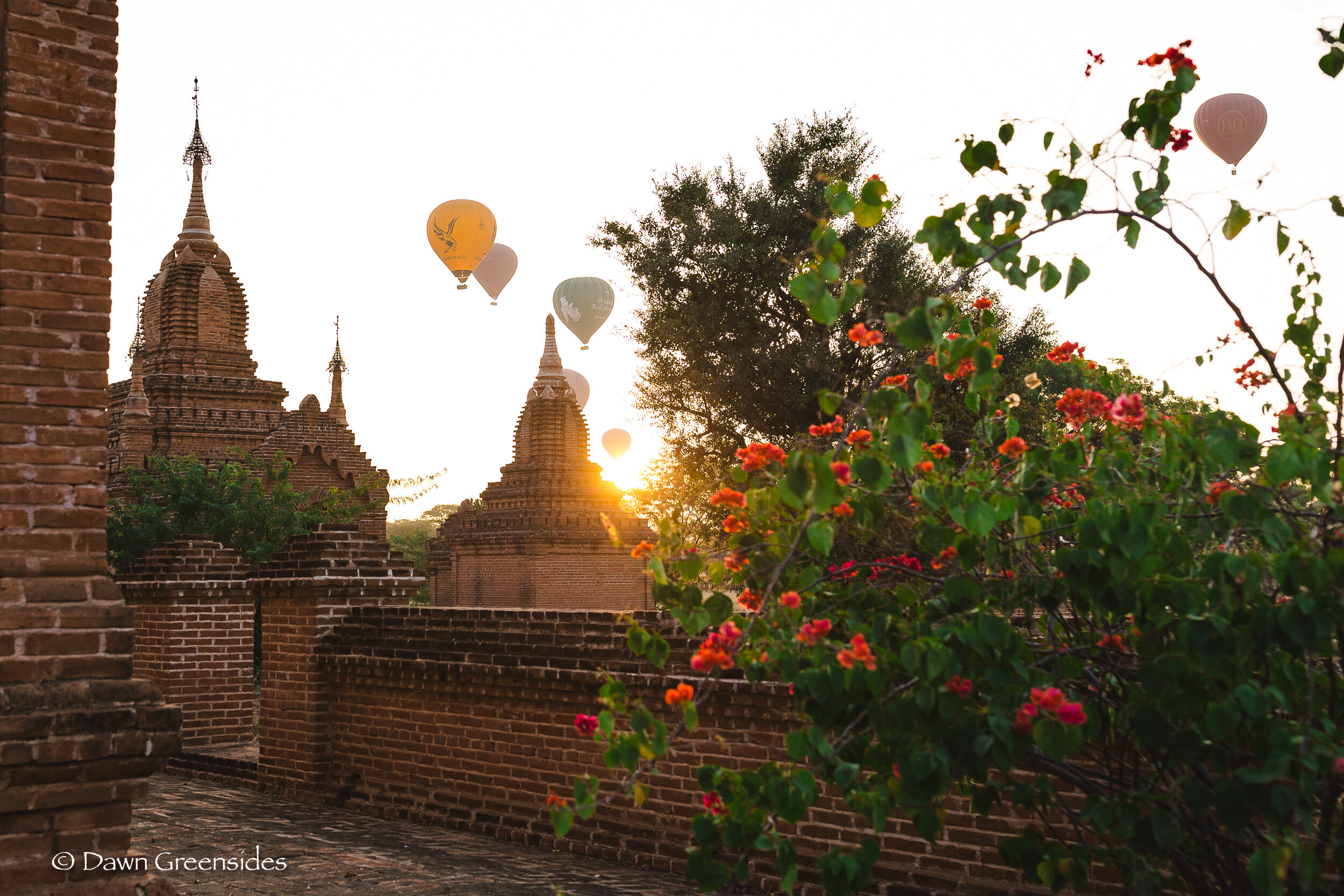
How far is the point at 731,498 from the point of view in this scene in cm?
323

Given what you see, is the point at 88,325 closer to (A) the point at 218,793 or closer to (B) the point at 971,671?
(B) the point at 971,671

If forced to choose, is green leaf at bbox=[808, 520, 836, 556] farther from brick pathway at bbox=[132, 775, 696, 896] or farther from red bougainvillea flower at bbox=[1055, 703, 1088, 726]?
brick pathway at bbox=[132, 775, 696, 896]

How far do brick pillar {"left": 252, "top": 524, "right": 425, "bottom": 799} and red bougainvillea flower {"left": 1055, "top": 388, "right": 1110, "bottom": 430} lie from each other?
24.6 ft

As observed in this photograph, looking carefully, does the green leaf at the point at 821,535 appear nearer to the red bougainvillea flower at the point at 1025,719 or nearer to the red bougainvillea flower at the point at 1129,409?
the red bougainvillea flower at the point at 1025,719

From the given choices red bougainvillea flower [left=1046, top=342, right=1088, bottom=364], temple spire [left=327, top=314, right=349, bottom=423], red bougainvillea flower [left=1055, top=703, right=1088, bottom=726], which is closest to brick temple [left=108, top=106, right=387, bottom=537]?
temple spire [left=327, top=314, right=349, bottom=423]

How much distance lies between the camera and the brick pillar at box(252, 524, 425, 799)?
984 cm

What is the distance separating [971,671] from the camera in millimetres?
2824

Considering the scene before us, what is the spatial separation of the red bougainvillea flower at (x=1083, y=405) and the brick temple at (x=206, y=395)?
101ft

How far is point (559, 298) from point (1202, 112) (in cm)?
1645

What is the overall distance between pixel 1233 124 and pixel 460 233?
16.5 meters

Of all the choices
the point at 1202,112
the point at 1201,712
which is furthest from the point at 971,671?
the point at 1202,112

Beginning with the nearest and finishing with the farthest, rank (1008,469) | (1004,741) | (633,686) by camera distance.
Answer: (1004,741)
(1008,469)
(633,686)

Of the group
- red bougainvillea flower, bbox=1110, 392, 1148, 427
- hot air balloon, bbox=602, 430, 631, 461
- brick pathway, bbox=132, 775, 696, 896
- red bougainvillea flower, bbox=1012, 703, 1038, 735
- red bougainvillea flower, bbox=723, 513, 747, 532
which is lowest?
brick pathway, bbox=132, 775, 696, 896

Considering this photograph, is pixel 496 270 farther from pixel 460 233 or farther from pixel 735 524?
pixel 735 524
